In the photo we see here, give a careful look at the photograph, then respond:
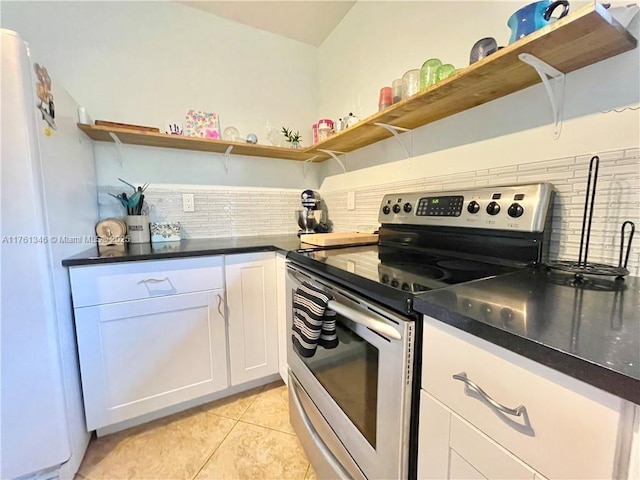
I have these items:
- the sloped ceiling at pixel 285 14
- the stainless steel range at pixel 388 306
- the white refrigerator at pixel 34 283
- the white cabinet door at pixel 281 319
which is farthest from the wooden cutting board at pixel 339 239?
the sloped ceiling at pixel 285 14

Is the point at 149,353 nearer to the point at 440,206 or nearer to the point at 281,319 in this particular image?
the point at 281,319

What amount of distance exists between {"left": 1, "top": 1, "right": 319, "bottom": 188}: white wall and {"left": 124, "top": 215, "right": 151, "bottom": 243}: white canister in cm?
30

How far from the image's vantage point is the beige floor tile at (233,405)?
4.88 feet

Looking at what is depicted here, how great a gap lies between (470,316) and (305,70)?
2.35 m

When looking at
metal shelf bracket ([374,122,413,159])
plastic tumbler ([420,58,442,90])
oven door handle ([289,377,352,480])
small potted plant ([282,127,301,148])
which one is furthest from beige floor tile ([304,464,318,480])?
small potted plant ([282,127,301,148])

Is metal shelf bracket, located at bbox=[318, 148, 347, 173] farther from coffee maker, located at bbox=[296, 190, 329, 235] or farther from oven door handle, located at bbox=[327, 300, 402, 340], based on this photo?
oven door handle, located at bbox=[327, 300, 402, 340]

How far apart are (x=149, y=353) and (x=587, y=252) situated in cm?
174

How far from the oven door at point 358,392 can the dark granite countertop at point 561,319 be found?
0.14 metres

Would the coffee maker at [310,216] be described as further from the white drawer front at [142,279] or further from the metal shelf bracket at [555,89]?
the metal shelf bracket at [555,89]

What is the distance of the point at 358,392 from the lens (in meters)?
0.84

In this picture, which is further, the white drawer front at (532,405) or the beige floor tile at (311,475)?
the beige floor tile at (311,475)

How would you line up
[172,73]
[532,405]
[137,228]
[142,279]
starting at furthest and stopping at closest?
1. [172,73]
2. [137,228]
3. [142,279]
4. [532,405]

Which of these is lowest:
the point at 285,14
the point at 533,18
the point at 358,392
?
the point at 358,392

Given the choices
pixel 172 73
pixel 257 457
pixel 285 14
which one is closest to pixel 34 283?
pixel 257 457
